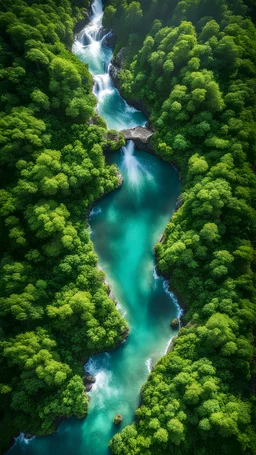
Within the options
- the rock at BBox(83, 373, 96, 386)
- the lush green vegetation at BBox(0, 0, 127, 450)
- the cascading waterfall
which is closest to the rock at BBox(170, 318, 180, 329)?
the lush green vegetation at BBox(0, 0, 127, 450)

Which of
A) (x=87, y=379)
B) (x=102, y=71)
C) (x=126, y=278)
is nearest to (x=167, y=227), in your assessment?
(x=126, y=278)

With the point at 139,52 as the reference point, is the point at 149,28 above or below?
above

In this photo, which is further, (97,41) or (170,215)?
(97,41)

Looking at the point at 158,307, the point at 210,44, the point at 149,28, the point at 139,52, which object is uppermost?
the point at 149,28

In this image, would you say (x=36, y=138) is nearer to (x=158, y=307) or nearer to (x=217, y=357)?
(x=158, y=307)

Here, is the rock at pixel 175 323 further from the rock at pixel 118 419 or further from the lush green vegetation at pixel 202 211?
the rock at pixel 118 419

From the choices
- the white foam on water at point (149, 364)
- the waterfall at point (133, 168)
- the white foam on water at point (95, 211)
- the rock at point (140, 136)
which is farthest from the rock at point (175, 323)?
the rock at point (140, 136)

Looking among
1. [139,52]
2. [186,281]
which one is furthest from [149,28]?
[186,281]
